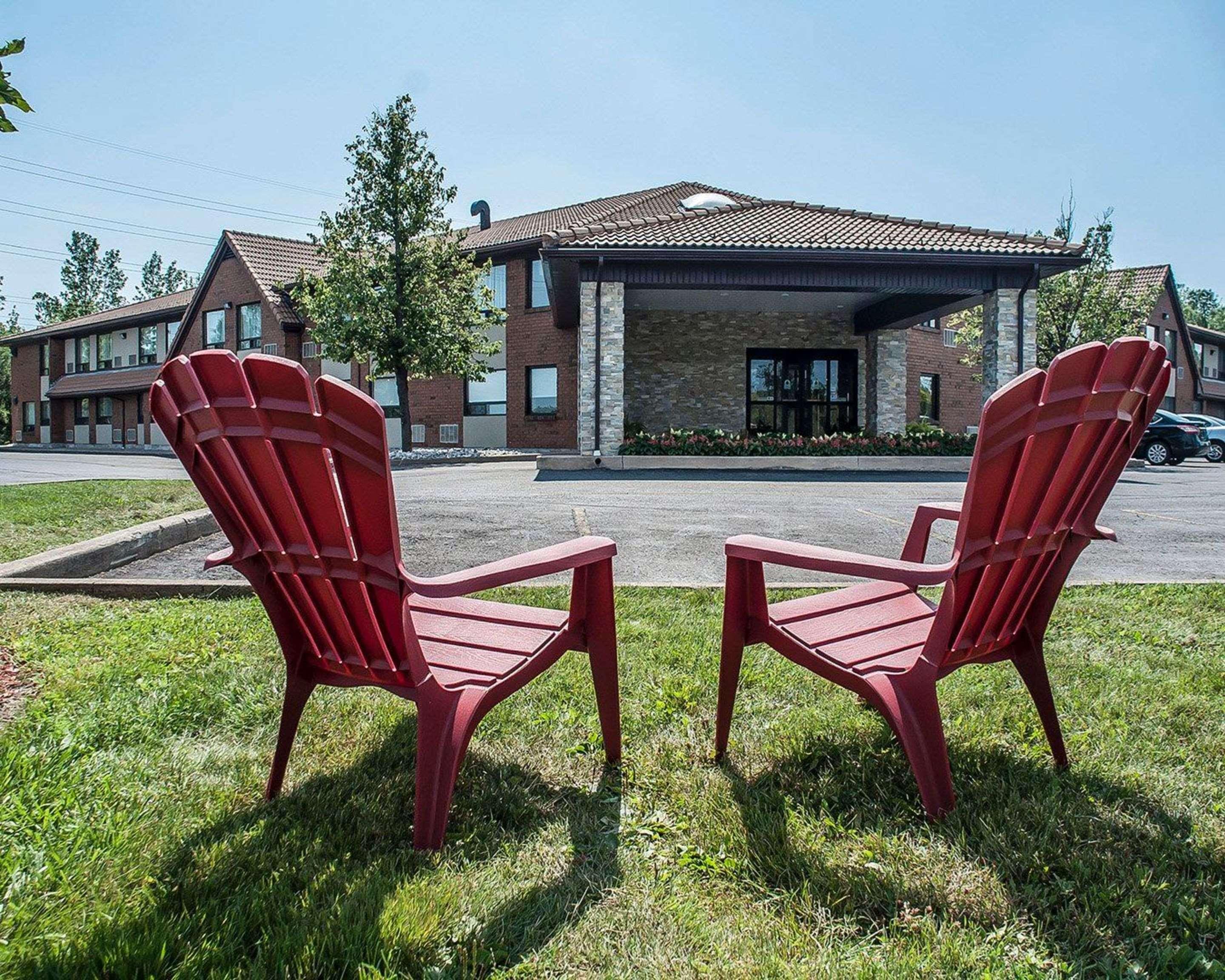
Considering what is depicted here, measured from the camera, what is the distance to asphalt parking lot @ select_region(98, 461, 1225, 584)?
5.22 m

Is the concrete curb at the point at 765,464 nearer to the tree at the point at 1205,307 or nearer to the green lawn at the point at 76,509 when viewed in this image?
the green lawn at the point at 76,509

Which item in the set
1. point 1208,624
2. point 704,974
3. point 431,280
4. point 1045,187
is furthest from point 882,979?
point 1045,187

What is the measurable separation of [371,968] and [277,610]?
976 mm

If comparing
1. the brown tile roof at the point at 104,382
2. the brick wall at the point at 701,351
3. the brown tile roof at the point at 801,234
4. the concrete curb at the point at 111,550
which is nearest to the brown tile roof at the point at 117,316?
the brown tile roof at the point at 104,382

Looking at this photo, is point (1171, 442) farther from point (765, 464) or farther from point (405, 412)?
point (405, 412)

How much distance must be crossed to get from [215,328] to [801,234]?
81.7 ft

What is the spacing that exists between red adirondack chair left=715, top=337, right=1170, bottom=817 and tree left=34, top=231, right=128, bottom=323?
274ft

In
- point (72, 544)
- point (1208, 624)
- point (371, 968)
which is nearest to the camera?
point (371, 968)

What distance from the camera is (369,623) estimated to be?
187 cm

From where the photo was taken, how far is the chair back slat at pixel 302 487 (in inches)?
65.5

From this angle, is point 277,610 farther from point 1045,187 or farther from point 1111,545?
point 1045,187

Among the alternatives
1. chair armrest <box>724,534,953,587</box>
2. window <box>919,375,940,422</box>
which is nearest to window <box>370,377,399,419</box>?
window <box>919,375,940,422</box>

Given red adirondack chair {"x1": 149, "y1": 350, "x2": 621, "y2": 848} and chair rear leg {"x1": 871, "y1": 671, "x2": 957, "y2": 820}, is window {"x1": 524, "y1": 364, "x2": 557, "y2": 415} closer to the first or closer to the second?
red adirondack chair {"x1": 149, "y1": 350, "x2": 621, "y2": 848}

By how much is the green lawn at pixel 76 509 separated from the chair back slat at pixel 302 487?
436cm
